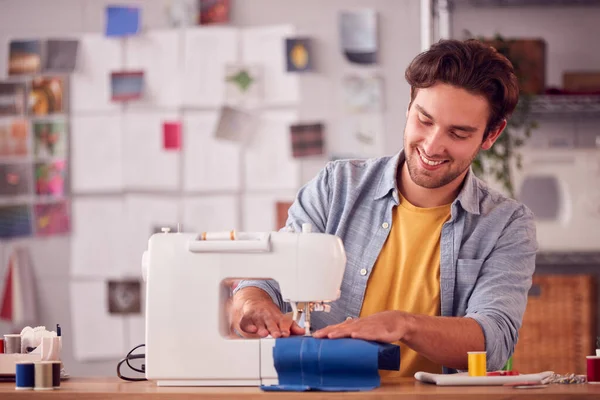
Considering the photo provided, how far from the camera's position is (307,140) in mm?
3883

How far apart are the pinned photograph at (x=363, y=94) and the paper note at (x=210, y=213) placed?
25.9 inches

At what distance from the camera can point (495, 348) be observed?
192 cm

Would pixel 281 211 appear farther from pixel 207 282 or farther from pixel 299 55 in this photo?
pixel 207 282

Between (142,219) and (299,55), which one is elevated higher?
(299,55)

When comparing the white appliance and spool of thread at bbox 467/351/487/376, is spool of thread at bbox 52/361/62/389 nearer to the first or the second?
spool of thread at bbox 467/351/487/376

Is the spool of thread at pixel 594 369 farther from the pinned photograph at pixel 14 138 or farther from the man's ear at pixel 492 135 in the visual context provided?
the pinned photograph at pixel 14 138

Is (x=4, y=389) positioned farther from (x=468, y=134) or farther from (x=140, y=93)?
(x=140, y=93)

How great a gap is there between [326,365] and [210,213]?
2.35 metres

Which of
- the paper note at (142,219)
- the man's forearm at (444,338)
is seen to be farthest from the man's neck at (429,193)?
the paper note at (142,219)

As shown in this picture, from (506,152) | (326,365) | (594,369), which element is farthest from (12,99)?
(594,369)

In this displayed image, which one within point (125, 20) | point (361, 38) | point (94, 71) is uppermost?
point (125, 20)

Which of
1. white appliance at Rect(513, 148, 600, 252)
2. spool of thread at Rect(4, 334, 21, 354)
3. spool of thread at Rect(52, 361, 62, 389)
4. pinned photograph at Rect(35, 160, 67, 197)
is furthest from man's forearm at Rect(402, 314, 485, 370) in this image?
pinned photograph at Rect(35, 160, 67, 197)

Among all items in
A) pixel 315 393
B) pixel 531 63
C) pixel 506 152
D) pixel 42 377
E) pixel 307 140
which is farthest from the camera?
pixel 307 140

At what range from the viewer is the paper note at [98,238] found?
3941 mm
